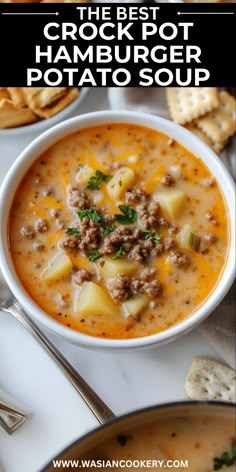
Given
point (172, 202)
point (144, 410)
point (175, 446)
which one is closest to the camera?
point (144, 410)

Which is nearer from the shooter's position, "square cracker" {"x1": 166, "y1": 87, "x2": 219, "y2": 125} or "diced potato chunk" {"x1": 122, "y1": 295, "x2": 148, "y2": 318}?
"diced potato chunk" {"x1": 122, "y1": 295, "x2": 148, "y2": 318}

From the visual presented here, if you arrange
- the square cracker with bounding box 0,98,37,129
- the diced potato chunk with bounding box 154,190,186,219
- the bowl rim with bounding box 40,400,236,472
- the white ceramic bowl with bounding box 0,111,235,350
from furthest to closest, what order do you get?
the square cracker with bounding box 0,98,37,129 < the diced potato chunk with bounding box 154,190,186,219 < the white ceramic bowl with bounding box 0,111,235,350 < the bowl rim with bounding box 40,400,236,472

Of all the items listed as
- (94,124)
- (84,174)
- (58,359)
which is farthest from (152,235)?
(58,359)

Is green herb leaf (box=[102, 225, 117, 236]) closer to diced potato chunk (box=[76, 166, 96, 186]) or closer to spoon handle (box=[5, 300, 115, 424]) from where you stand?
diced potato chunk (box=[76, 166, 96, 186])

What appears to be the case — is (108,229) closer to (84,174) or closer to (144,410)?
(84,174)

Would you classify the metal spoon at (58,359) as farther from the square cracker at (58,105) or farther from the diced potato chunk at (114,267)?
the square cracker at (58,105)

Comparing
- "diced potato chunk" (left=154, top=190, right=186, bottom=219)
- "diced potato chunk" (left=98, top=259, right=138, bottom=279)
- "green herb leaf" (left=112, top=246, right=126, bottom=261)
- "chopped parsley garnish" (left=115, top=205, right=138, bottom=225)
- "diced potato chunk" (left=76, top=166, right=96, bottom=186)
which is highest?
"diced potato chunk" (left=76, top=166, right=96, bottom=186)

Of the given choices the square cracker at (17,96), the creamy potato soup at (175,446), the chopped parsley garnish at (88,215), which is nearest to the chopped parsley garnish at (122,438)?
the creamy potato soup at (175,446)

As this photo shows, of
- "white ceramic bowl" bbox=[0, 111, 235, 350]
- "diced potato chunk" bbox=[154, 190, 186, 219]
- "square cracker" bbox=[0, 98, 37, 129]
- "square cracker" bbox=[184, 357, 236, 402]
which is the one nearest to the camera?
"white ceramic bowl" bbox=[0, 111, 235, 350]

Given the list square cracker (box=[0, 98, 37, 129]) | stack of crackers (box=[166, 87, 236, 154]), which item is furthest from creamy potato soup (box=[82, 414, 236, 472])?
square cracker (box=[0, 98, 37, 129])
